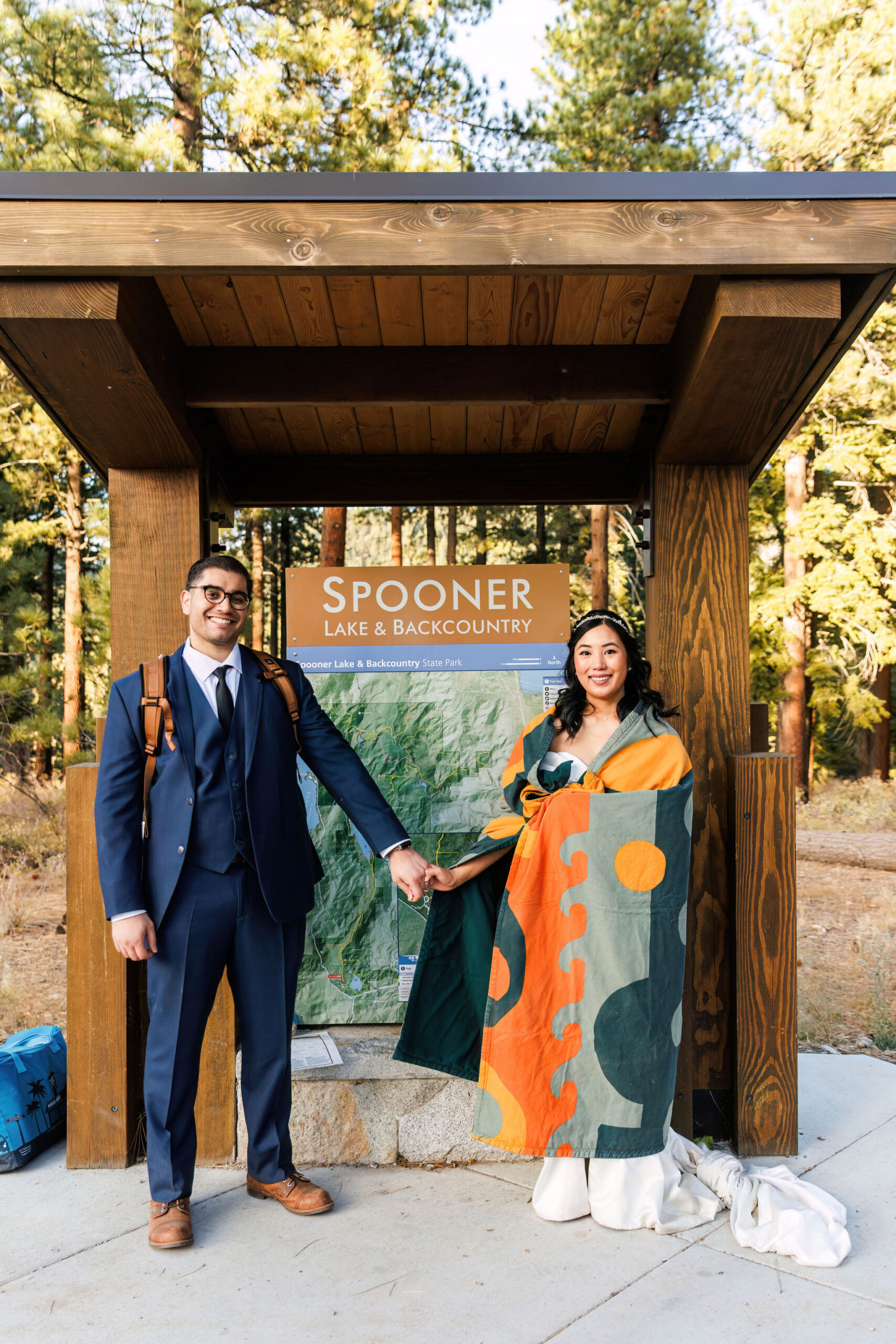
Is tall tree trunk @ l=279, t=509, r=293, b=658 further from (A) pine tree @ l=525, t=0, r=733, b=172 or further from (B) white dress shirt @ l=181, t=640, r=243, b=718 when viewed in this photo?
(A) pine tree @ l=525, t=0, r=733, b=172

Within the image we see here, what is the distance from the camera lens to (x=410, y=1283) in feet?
7.71

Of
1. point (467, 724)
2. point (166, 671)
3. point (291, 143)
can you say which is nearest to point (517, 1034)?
point (467, 724)

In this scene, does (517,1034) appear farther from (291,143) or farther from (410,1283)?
(291,143)

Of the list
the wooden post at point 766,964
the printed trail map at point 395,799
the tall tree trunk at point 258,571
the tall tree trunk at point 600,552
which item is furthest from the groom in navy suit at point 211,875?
the tall tree trunk at point 258,571

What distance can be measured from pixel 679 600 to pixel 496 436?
2.99 ft

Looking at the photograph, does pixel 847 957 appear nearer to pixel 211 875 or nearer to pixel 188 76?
pixel 211 875

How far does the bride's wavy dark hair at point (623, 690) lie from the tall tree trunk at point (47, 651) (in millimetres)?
8533

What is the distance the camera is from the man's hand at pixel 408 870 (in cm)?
269

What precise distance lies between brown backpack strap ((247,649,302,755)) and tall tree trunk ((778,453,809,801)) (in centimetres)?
1070

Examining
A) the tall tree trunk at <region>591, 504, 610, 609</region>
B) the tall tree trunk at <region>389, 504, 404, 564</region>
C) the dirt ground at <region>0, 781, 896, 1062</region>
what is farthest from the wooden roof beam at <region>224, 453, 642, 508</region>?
the tall tree trunk at <region>389, 504, 404, 564</region>

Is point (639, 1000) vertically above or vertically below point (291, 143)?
below

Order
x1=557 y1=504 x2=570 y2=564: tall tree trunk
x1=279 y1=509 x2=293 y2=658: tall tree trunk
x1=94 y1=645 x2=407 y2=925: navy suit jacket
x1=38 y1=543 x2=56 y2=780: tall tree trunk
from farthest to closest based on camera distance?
x1=557 y1=504 x2=570 y2=564: tall tree trunk < x1=38 y1=543 x2=56 y2=780: tall tree trunk < x1=279 y1=509 x2=293 y2=658: tall tree trunk < x1=94 y1=645 x2=407 y2=925: navy suit jacket

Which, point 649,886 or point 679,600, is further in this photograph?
point 679,600

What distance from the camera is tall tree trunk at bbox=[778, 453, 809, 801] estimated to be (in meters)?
12.5
